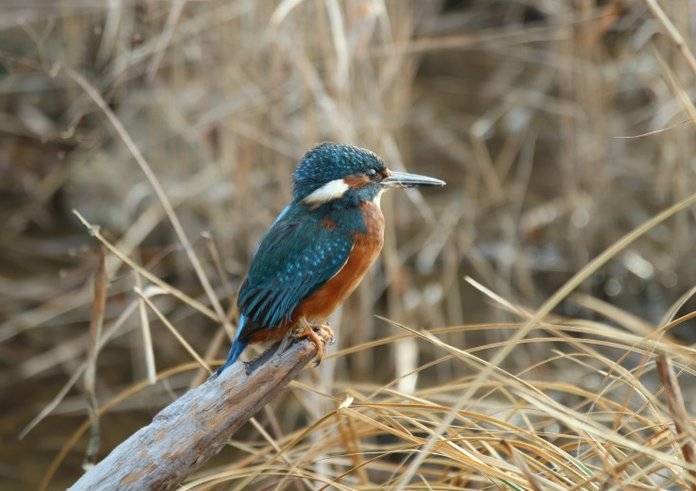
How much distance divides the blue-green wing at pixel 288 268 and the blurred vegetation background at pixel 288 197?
93cm

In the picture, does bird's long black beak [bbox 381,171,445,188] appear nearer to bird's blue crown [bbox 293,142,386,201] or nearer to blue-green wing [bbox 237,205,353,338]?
bird's blue crown [bbox 293,142,386,201]

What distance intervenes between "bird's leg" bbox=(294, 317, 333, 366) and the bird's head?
375 millimetres

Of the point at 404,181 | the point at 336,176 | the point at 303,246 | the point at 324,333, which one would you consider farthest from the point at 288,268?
the point at 404,181

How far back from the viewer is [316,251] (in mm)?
2609

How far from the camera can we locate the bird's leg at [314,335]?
244 centimetres

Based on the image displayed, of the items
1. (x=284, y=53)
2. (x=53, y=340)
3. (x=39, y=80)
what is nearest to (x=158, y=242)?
(x=53, y=340)

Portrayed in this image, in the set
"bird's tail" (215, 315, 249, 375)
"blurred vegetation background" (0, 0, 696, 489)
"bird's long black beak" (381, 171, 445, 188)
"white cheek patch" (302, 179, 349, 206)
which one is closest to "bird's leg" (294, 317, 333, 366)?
"bird's tail" (215, 315, 249, 375)

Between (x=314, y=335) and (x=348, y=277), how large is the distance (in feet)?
0.88

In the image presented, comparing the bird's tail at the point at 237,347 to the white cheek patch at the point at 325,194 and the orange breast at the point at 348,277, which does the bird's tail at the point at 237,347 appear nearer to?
the orange breast at the point at 348,277

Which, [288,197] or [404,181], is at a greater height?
[404,181]

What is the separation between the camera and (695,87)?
16.0 ft

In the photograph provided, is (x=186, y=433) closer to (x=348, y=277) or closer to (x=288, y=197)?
(x=348, y=277)

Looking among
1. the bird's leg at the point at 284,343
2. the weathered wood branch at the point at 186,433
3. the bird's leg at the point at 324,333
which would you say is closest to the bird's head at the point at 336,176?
the bird's leg at the point at 324,333

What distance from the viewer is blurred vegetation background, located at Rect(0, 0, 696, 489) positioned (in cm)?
428
